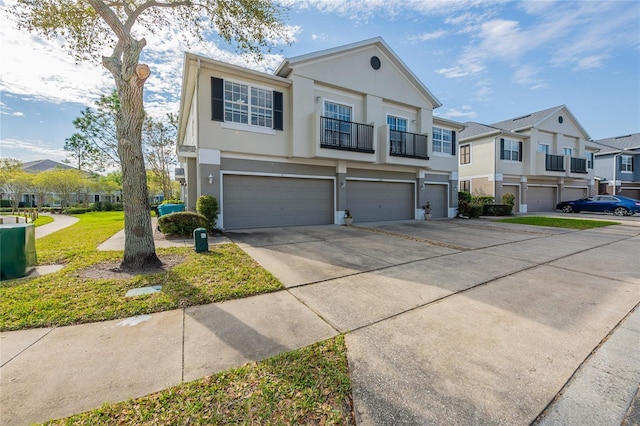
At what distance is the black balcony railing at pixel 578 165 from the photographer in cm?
2284

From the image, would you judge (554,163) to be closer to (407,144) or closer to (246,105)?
(407,144)

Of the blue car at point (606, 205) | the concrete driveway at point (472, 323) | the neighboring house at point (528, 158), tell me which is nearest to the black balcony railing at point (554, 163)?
the neighboring house at point (528, 158)

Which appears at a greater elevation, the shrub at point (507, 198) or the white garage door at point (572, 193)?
the white garage door at point (572, 193)

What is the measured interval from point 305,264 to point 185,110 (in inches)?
493

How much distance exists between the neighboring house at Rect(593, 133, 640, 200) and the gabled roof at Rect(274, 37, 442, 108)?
1031 inches

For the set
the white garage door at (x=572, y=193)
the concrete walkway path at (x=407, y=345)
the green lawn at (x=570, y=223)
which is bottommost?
the concrete walkway path at (x=407, y=345)

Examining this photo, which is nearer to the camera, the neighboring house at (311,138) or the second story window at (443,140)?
the neighboring house at (311,138)

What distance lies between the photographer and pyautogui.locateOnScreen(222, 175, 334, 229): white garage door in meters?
10.9

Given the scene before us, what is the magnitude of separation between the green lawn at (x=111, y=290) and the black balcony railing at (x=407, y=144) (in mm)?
10321

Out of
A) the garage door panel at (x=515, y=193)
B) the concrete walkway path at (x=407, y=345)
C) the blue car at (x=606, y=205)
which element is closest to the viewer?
the concrete walkway path at (x=407, y=345)

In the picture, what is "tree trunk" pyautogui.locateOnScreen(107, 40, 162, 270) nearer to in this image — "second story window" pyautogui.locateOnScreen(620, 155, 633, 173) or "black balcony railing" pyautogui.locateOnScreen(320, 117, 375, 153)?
"black balcony railing" pyautogui.locateOnScreen(320, 117, 375, 153)

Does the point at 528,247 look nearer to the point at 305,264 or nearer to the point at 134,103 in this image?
the point at 305,264

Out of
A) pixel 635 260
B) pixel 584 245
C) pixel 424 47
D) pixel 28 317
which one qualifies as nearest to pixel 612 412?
pixel 28 317

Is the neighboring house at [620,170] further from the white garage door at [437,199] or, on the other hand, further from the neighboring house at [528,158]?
the white garage door at [437,199]
